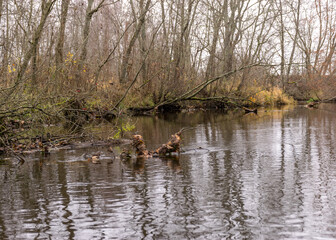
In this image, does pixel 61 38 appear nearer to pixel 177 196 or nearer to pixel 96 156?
pixel 96 156

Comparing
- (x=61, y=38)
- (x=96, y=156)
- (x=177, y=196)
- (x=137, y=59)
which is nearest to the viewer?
(x=177, y=196)

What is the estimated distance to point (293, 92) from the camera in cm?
3991

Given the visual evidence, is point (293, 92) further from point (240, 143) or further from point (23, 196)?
point (23, 196)

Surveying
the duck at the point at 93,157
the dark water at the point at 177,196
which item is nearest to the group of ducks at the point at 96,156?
the duck at the point at 93,157

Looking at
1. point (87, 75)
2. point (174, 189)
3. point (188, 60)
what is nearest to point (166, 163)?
point (174, 189)

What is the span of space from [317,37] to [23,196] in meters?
41.9

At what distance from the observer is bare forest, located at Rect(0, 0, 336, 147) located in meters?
10.3

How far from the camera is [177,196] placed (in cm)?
578

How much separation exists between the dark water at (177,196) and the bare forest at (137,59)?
228cm

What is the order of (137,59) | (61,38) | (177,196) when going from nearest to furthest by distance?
(177,196) < (61,38) < (137,59)

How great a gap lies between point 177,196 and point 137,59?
17755 mm

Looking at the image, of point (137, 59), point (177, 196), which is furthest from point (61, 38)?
point (177, 196)

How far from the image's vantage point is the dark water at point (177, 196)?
4445 mm

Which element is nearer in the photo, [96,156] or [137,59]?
[96,156]
